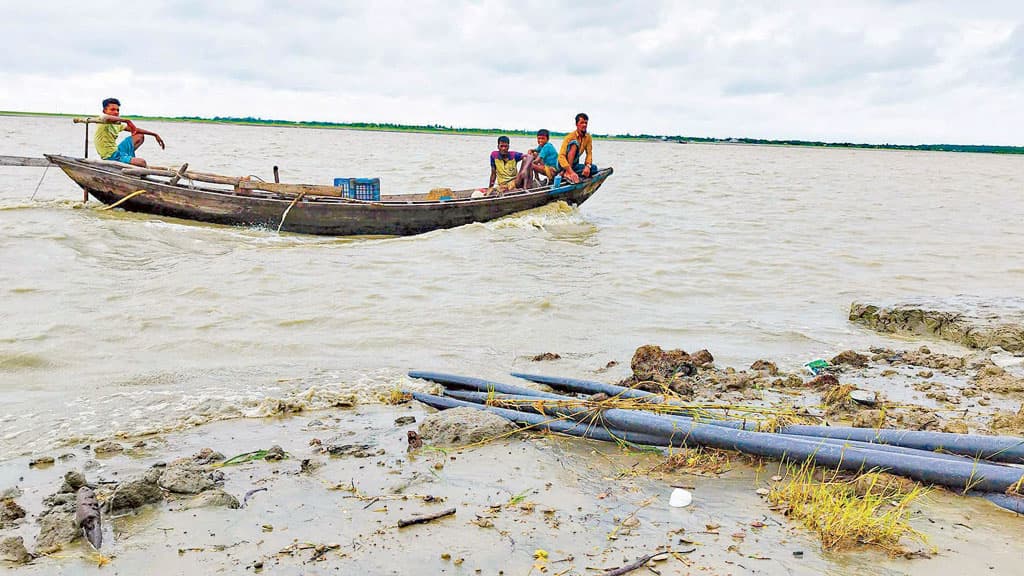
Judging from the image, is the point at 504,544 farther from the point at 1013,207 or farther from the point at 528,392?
the point at 1013,207

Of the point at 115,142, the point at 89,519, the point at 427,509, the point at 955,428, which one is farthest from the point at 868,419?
the point at 115,142

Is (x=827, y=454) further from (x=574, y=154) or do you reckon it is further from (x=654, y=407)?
(x=574, y=154)

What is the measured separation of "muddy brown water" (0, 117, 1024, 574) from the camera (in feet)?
9.14

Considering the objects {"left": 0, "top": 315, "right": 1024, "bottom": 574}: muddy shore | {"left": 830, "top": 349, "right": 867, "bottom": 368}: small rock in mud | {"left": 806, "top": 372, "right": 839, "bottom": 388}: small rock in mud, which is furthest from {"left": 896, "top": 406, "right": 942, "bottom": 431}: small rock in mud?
{"left": 830, "top": 349, "right": 867, "bottom": 368}: small rock in mud

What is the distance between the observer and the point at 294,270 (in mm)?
9555

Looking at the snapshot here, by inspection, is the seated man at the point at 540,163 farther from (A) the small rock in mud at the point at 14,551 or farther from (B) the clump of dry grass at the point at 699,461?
(A) the small rock in mud at the point at 14,551

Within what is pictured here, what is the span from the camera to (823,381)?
5066mm

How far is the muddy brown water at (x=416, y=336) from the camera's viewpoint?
110 inches

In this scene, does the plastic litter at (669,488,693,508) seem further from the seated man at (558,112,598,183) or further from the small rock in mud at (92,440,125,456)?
the seated man at (558,112,598,183)

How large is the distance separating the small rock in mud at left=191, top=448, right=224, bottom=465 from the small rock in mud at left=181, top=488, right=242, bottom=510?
1.74ft

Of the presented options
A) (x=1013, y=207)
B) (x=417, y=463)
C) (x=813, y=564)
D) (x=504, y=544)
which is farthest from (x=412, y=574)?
(x=1013, y=207)

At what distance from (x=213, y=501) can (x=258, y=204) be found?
10040 millimetres

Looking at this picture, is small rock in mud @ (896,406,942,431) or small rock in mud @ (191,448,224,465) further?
small rock in mud @ (896,406,942,431)

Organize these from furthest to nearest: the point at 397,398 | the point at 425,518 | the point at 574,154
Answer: the point at 574,154, the point at 397,398, the point at 425,518
